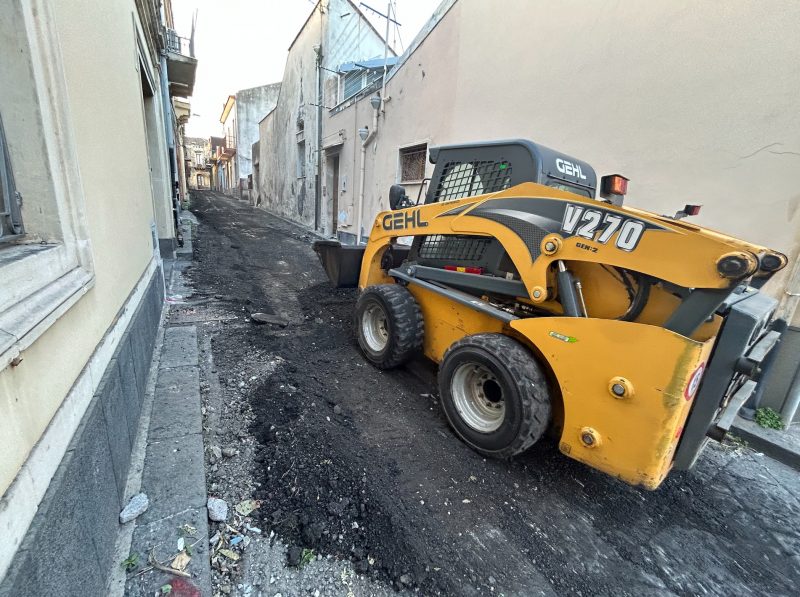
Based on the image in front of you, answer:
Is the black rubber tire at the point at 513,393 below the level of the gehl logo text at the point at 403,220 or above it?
below

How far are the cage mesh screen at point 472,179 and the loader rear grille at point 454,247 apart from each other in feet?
1.35

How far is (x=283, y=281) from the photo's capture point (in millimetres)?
7148

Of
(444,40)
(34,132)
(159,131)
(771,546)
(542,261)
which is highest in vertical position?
(444,40)

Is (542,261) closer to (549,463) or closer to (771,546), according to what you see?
(549,463)

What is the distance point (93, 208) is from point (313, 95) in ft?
48.8

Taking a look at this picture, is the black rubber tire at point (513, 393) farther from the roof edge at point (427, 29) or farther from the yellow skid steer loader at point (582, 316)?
the roof edge at point (427, 29)

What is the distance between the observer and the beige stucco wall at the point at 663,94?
10.3ft

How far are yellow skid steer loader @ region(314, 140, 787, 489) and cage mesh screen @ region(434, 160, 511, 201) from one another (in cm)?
1

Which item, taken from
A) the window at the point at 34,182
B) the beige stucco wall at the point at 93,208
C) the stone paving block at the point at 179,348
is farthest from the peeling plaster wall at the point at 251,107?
the window at the point at 34,182

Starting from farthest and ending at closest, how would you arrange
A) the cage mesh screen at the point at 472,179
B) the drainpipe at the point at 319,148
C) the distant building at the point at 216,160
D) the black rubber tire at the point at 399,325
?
the distant building at the point at 216,160
the drainpipe at the point at 319,148
the black rubber tire at the point at 399,325
the cage mesh screen at the point at 472,179

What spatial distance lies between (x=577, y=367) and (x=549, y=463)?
0.95 meters

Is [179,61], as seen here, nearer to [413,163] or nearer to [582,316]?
[413,163]

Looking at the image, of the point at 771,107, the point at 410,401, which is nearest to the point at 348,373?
the point at 410,401

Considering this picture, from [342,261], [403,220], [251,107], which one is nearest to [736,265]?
[403,220]
